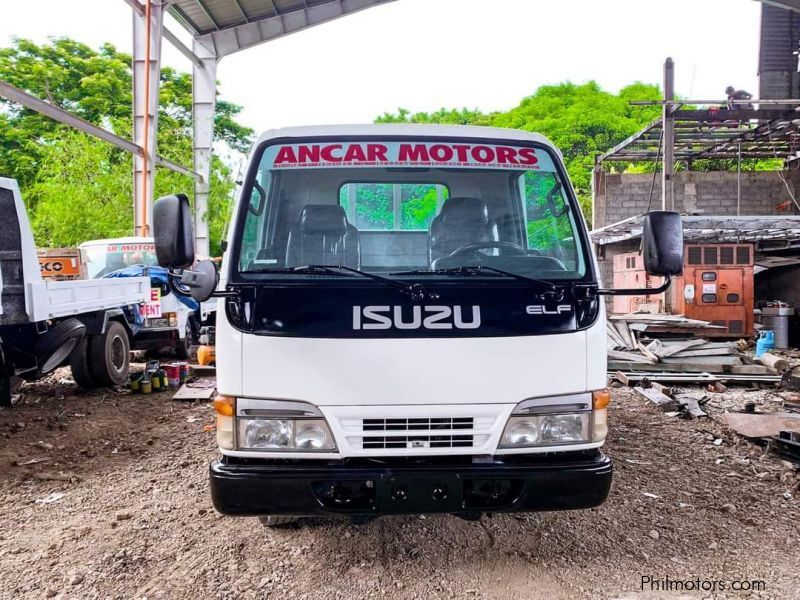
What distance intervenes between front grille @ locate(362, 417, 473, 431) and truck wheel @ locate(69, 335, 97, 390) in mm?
5594

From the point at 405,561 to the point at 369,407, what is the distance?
0.99 metres

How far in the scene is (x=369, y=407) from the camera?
8.20ft

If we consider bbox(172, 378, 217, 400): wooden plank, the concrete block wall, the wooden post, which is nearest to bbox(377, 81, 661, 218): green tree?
the concrete block wall

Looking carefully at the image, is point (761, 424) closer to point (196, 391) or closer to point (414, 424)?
point (414, 424)

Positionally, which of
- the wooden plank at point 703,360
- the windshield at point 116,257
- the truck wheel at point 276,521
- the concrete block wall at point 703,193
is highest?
the concrete block wall at point 703,193

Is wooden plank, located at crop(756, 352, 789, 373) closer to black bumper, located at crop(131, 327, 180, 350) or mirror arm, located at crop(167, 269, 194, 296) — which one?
mirror arm, located at crop(167, 269, 194, 296)

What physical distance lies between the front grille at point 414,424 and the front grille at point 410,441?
36 mm

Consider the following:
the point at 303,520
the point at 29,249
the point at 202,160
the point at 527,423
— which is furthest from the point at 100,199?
the point at 527,423

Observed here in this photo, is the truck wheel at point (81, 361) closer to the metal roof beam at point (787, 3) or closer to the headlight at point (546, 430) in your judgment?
the headlight at point (546, 430)

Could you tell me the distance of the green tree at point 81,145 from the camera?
16.0 meters

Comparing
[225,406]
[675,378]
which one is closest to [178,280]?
[225,406]

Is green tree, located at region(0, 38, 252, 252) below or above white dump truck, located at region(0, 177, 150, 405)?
above

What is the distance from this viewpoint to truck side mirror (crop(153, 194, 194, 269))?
267cm

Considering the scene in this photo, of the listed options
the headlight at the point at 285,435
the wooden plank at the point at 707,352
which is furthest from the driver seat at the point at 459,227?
the wooden plank at the point at 707,352
